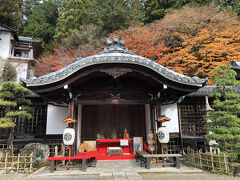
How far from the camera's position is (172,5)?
2533 centimetres

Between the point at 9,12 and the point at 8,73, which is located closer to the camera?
the point at 8,73

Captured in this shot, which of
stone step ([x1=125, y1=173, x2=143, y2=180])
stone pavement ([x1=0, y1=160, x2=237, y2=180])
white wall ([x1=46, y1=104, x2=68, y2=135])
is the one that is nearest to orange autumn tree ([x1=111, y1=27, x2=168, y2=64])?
white wall ([x1=46, y1=104, x2=68, y2=135])

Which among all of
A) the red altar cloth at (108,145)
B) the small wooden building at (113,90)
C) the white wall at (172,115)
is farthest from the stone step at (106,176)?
the white wall at (172,115)

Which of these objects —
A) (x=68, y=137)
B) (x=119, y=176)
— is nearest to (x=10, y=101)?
(x=68, y=137)

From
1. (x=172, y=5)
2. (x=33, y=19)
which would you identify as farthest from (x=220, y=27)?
(x=33, y=19)

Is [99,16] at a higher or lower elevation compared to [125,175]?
higher

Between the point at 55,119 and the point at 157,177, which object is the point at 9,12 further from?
the point at 157,177

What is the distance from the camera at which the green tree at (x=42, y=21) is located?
27875mm

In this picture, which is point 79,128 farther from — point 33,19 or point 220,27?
point 33,19

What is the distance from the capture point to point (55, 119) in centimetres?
988

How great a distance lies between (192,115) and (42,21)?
29015 mm

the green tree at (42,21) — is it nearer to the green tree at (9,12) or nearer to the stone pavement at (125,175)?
the green tree at (9,12)

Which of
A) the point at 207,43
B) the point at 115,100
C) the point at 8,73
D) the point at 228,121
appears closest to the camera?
the point at 228,121

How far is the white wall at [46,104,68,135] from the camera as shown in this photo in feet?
32.0
